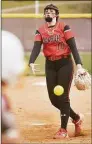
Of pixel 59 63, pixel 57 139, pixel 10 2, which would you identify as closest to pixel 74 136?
pixel 57 139

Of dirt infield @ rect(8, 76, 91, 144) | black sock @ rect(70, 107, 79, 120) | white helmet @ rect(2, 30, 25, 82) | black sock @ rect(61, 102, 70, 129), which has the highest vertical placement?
white helmet @ rect(2, 30, 25, 82)

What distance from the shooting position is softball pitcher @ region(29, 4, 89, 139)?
5.96m

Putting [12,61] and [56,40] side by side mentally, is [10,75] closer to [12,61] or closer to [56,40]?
[12,61]

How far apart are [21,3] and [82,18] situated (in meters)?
12.5

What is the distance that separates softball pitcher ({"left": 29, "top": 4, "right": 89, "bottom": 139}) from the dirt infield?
0.32m

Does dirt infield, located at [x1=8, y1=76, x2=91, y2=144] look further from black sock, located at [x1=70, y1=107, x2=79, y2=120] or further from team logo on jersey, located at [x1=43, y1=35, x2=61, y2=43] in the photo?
team logo on jersey, located at [x1=43, y1=35, x2=61, y2=43]

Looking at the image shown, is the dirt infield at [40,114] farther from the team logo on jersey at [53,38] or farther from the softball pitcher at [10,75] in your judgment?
the softball pitcher at [10,75]

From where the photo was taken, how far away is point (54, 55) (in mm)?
6027

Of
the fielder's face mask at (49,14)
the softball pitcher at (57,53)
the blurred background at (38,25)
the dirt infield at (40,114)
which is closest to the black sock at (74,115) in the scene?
the dirt infield at (40,114)

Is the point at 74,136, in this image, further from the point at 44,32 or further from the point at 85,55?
the point at 85,55

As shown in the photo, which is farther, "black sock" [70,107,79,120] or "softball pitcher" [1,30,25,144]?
"black sock" [70,107,79,120]

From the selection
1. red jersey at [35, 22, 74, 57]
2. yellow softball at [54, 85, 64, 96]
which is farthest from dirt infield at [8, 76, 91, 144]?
red jersey at [35, 22, 74, 57]

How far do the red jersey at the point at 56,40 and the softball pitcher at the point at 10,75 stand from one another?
3.36 metres

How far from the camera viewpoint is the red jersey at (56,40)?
5977 mm
